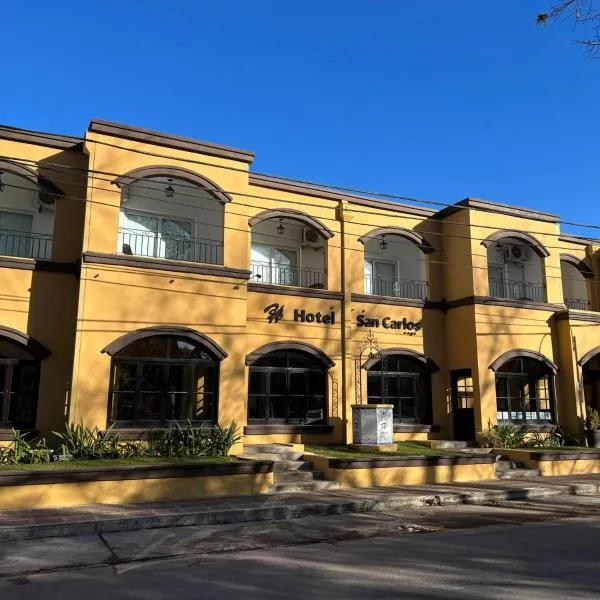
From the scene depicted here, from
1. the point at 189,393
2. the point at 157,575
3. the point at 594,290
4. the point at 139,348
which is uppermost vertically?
the point at 594,290

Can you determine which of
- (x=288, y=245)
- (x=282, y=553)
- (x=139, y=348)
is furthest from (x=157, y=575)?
(x=288, y=245)

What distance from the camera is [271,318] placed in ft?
53.1

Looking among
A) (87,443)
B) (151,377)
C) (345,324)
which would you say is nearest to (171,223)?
(151,377)

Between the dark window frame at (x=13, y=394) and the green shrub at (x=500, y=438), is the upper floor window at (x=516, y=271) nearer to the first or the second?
the green shrub at (x=500, y=438)

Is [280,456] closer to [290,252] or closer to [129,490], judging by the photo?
[129,490]

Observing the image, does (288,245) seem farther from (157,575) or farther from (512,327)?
(157,575)

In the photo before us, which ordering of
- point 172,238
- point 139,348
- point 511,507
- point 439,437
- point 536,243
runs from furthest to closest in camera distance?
point 536,243
point 439,437
point 172,238
point 139,348
point 511,507

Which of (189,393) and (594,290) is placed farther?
(594,290)

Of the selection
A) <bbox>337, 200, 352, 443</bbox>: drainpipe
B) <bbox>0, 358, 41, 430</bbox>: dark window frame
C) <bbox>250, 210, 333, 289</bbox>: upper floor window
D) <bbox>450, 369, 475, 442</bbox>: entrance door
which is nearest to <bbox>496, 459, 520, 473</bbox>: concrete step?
<bbox>450, 369, 475, 442</bbox>: entrance door

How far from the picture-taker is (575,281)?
2177 centimetres

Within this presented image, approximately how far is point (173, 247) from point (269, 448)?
6.22m

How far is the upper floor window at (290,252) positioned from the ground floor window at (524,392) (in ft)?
21.2

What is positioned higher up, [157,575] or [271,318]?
[271,318]

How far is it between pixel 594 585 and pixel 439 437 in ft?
39.6
